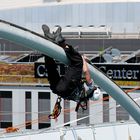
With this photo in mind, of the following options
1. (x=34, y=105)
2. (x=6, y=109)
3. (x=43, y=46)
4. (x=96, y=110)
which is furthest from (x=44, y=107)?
(x=43, y=46)

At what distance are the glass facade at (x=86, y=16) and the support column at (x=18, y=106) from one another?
1358 cm

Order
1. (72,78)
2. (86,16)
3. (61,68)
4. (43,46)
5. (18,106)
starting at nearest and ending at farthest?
(43,46), (72,78), (61,68), (18,106), (86,16)

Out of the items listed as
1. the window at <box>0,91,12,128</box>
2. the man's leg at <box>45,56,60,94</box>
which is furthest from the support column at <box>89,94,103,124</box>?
the man's leg at <box>45,56,60,94</box>

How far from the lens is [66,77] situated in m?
5.57

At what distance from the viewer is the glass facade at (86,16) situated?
3312 cm

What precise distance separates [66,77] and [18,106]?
14873mm

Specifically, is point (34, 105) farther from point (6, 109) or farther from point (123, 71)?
point (123, 71)

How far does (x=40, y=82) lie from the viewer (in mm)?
20000

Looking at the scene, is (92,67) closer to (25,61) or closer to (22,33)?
(22,33)

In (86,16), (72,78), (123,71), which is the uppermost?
(86,16)

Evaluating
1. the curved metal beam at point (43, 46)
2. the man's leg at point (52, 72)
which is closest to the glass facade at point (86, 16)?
the man's leg at point (52, 72)

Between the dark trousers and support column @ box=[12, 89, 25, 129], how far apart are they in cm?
1444

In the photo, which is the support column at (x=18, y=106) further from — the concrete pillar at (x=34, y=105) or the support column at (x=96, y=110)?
the support column at (x=96, y=110)

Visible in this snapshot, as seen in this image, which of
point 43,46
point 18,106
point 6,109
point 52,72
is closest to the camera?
point 43,46
